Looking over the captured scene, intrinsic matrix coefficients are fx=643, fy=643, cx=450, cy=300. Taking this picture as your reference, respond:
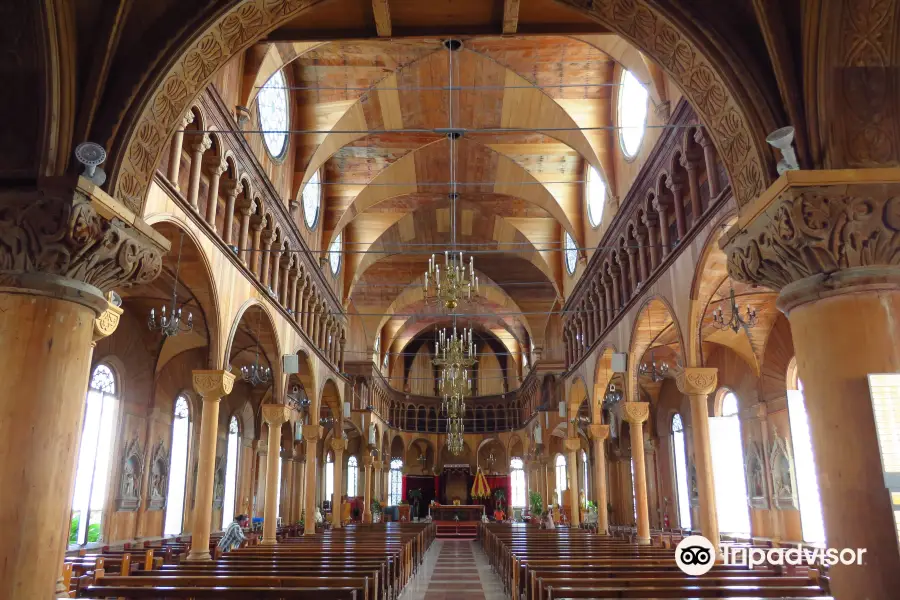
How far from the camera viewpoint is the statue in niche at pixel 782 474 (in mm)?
18672

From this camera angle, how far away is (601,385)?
2200 cm

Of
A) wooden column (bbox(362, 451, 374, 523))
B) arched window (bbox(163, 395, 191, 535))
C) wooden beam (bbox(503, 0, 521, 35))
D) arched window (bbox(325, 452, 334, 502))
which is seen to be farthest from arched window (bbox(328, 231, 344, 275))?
wooden beam (bbox(503, 0, 521, 35))

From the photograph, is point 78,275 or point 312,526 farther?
point 312,526

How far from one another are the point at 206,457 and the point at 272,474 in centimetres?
461

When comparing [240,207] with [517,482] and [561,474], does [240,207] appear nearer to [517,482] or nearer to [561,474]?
[561,474]

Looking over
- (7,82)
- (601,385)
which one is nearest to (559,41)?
(601,385)

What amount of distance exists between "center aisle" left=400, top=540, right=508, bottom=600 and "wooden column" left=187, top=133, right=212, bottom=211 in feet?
28.3

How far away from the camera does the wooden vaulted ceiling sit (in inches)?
719

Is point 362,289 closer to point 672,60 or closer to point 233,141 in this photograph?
point 233,141

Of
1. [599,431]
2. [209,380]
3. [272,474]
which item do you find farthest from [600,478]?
[209,380]

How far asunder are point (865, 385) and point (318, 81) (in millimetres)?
17419

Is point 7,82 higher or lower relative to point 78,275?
higher

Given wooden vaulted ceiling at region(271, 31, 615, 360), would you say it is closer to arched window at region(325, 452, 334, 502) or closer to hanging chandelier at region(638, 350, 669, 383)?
hanging chandelier at region(638, 350, 669, 383)

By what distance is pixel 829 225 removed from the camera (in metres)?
5.25
